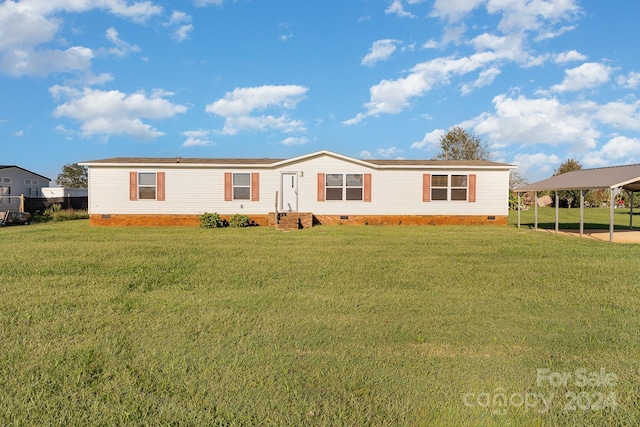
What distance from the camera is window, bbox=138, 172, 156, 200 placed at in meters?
18.0

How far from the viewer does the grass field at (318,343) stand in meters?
3.01

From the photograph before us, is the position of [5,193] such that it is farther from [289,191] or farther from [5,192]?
[289,191]

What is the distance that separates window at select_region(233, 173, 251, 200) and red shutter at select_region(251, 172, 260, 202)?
0.16m

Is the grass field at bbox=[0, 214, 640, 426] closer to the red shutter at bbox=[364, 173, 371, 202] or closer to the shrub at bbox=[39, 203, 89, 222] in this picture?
the red shutter at bbox=[364, 173, 371, 202]

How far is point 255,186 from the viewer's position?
1809 centimetres

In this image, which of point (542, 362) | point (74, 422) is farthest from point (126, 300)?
point (542, 362)

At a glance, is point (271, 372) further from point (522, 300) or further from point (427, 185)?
point (427, 185)

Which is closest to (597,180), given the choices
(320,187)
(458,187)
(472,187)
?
(472,187)

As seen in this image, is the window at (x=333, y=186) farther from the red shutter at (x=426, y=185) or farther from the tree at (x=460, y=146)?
the tree at (x=460, y=146)

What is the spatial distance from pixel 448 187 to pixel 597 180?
5.76m

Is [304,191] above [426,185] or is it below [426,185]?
below

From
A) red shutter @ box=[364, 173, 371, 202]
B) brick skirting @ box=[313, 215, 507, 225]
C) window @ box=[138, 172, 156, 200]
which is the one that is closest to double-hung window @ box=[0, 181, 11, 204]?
window @ box=[138, 172, 156, 200]

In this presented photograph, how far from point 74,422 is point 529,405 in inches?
129

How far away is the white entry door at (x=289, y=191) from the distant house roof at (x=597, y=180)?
938 centimetres
